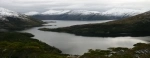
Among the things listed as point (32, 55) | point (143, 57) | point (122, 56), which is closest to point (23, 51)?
point (32, 55)

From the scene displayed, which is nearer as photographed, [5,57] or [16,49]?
[5,57]

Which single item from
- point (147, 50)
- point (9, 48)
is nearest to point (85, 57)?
point (147, 50)

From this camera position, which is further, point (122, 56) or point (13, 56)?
point (13, 56)

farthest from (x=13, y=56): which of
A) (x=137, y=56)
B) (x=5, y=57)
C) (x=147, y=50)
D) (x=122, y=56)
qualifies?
(x=147, y=50)

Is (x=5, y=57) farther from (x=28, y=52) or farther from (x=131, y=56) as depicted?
(x=131, y=56)

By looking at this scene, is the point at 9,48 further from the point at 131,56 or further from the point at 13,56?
the point at 131,56

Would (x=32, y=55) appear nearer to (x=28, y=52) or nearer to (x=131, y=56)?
(x=28, y=52)

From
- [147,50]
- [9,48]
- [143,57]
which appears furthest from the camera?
[9,48]

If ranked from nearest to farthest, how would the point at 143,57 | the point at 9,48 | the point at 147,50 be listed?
the point at 143,57 → the point at 147,50 → the point at 9,48
